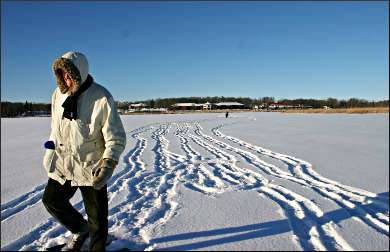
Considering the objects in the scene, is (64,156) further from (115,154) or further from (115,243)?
(115,243)

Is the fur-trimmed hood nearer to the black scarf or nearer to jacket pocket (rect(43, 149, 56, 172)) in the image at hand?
the black scarf

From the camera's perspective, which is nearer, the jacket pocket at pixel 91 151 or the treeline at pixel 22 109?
the jacket pocket at pixel 91 151

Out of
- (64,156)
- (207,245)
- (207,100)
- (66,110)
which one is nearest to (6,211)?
(64,156)

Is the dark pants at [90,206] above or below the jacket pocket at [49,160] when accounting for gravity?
below

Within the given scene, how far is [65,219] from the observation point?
276 centimetres

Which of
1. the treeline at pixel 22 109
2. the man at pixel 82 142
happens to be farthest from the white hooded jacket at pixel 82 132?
the treeline at pixel 22 109

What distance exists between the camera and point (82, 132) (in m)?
2.50

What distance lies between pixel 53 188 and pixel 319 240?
8.38 ft

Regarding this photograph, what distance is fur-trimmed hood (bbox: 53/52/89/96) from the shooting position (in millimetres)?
2414

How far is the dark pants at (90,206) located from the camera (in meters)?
2.60

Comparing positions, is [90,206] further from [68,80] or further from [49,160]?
[68,80]

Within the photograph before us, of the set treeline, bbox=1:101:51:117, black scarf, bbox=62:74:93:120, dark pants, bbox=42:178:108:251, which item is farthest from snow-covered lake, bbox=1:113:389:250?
treeline, bbox=1:101:51:117

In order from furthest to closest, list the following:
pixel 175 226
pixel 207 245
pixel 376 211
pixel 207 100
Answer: pixel 207 100 → pixel 376 211 → pixel 175 226 → pixel 207 245

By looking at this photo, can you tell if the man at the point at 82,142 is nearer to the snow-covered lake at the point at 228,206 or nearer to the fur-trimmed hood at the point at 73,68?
the fur-trimmed hood at the point at 73,68
